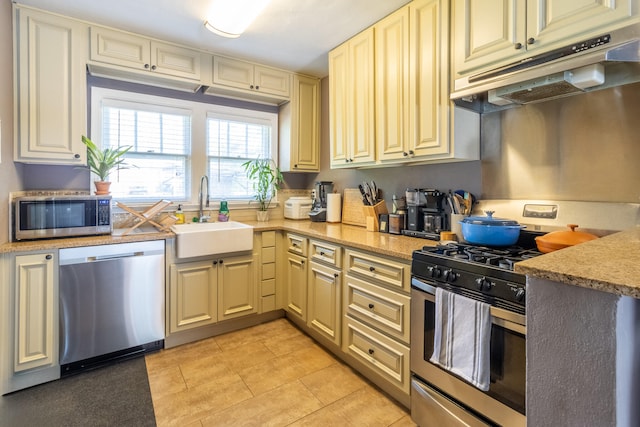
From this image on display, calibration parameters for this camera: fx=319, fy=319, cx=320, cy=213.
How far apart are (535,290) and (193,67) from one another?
2.97 meters

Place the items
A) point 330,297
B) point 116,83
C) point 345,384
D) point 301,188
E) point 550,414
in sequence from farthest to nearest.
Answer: point 301,188, point 116,83, point 330,297, point 345,384, point 550,414

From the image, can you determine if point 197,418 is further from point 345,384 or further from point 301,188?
point 301,188

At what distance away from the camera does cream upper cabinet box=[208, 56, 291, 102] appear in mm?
2920

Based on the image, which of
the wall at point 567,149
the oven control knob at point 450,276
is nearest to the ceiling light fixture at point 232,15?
the wall at point 567,149

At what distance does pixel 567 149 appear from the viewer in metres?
1.66

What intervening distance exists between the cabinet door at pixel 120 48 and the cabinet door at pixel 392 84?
1.86 m

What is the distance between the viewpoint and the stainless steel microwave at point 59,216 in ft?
6.72

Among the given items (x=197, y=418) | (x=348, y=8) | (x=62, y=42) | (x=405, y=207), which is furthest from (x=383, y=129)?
(x=62, y=42)

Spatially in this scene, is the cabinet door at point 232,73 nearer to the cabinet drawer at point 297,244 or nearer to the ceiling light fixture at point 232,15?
the ceiling light fixture at point 232,15

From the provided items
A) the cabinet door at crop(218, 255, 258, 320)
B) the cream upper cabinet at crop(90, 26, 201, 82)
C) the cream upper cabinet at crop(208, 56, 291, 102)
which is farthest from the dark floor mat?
the cream upper cabinet at crop(208, 56, 291, 102)

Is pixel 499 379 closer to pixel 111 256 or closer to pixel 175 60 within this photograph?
pixel 111 256

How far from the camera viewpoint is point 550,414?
760mm

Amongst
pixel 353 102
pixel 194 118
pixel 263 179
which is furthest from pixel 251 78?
pixel 353 102

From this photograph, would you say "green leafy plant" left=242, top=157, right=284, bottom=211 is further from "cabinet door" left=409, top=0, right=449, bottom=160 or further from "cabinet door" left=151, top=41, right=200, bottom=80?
"cabinet door" left=409, top=0, right=449, bottom=160
